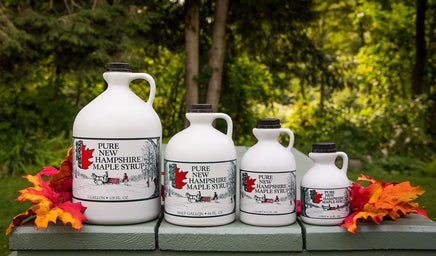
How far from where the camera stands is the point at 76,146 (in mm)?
1256

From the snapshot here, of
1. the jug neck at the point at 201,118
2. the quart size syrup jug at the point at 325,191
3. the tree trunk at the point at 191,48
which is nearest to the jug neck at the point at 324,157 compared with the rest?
the quart size syrup jug at the point at 325,191

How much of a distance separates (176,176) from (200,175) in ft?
0.26

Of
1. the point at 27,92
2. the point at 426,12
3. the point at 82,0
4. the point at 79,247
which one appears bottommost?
the point at 79,247

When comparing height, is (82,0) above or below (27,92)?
above

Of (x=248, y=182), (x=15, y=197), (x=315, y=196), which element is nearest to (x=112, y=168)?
(x=248, y=182)

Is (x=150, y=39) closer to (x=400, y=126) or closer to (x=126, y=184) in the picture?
(x=400, y=126)

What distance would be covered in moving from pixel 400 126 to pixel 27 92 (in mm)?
5961

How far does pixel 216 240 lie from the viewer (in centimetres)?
121

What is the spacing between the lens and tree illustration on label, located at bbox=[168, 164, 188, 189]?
3.96 feet

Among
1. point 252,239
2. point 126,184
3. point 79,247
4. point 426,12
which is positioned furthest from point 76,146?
point 426,12

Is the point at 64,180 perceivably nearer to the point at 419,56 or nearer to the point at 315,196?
the point at 315,196

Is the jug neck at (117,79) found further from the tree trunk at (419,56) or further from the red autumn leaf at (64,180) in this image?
the tree trunk at (419,56)

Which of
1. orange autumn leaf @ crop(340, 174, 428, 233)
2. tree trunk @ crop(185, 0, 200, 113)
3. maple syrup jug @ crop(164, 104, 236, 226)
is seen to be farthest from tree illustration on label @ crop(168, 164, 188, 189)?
tree trunk @ crop(185, 0, 200, 113)

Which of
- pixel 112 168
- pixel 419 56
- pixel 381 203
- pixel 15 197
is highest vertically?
pixel 419 56
